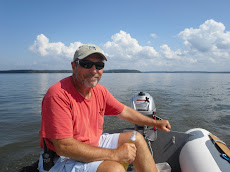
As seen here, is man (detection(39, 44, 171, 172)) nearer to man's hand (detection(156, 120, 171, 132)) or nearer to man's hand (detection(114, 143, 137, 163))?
man's hand (detection(114, 143, 137, 163))

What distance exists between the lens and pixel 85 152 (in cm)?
157

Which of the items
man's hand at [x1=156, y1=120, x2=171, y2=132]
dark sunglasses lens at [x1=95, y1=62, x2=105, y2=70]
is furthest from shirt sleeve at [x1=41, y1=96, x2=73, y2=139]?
man's hand at [x1=156, y1=120, x2=171, y2=132]

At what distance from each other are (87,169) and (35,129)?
499 cm

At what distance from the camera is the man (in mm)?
1540

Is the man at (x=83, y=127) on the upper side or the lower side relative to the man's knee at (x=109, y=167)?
upper

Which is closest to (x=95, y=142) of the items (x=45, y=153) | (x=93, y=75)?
(x=45, y=153)

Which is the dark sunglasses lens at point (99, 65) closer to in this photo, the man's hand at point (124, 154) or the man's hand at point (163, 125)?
the man's hand at point (124, 154)

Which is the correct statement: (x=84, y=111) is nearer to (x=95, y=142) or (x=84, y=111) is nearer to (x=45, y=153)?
(x=95, y=142)

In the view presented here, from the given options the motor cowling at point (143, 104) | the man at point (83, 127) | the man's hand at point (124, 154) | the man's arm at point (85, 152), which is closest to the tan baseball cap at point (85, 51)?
the man at point (83, 127)

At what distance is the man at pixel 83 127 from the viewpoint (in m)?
1.54

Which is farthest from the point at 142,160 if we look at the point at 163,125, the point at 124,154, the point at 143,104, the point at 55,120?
the point at 143,104

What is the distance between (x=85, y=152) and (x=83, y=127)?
288 mm

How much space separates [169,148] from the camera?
2846mm

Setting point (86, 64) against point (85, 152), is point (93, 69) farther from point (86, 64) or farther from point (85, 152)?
point (85, 152)
